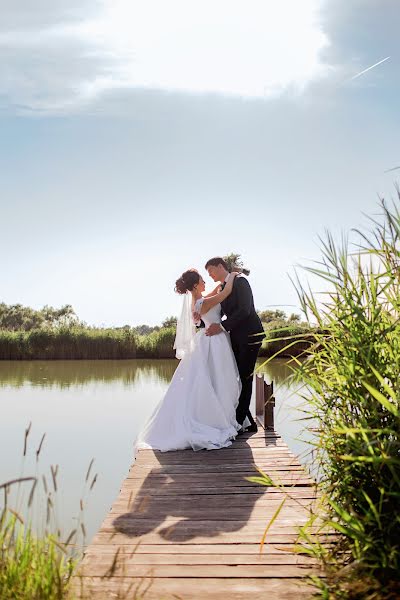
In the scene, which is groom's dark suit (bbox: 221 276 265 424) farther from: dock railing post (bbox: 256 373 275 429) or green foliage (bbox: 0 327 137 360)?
green foliage (bbox: 0 327 137 360)

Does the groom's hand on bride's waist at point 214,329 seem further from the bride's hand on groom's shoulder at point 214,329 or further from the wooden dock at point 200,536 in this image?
the wooden dock at point 200,536

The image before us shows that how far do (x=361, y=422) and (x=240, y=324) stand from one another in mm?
3752

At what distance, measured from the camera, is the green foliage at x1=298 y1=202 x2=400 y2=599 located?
6.66 feet

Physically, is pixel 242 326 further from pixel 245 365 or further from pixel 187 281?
pixel 187 281

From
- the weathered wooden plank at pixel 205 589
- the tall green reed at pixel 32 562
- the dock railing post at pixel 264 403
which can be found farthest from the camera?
the dock railing post at pixel 264 403

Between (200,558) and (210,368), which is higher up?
(210,368)

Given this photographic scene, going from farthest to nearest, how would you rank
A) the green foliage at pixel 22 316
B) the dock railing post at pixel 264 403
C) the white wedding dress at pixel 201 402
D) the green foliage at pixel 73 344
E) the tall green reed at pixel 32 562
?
1. the green foliage at pixel 22 316
2. the green foliage at pixel 73 344
3. the dock railing post at pixel 264 403
4. the white wedding dress at pixel 201 402
5. the tall green reed at pixel 32 562

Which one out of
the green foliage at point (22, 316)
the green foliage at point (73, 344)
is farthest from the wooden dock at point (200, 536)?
the green foliage at point (22, 316)

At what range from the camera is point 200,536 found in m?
3.13

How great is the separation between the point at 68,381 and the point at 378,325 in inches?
507

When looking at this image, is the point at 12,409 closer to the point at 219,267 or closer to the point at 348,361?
the point at 219,267

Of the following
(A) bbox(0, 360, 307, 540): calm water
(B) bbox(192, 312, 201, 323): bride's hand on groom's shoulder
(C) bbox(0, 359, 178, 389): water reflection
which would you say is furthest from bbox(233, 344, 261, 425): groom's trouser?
(C) bbox(0, 359, 178, 389): water reflection

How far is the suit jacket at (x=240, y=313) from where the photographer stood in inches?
234

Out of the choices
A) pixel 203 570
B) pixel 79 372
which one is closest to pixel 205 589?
pixel 203 570
